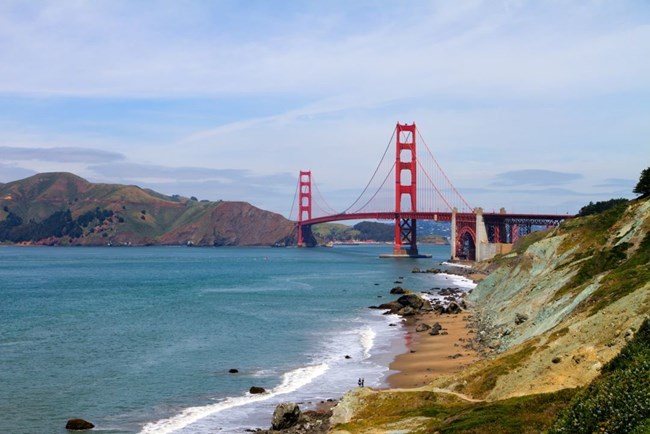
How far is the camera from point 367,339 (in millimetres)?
46281

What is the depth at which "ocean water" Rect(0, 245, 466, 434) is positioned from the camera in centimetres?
2850

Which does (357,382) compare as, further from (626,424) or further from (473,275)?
(473,275)

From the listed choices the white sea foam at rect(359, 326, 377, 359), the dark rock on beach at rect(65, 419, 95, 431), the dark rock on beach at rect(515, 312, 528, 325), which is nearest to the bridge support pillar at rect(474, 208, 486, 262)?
the white sea foam at rect(359, 326, 377, 359)

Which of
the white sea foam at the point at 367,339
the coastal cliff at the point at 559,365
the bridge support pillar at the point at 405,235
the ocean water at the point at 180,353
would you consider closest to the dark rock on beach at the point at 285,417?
the ocean water at the point at 180,353

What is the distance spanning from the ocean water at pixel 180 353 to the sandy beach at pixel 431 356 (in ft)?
3.00

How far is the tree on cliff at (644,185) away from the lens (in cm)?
5056

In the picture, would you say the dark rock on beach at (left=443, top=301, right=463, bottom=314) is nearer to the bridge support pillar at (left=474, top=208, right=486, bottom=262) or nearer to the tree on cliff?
the tree on cliff

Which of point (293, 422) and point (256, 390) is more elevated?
point (293, 422)

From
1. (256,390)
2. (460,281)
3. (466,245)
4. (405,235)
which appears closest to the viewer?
(256,390)

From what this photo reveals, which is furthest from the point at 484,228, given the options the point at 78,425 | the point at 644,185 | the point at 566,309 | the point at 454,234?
the point at 78,425

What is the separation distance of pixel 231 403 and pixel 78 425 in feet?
20.1

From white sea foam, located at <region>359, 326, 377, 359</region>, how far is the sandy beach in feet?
7.16

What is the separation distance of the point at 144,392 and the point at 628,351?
2164 cm

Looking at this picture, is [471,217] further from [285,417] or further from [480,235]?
[285,417]
